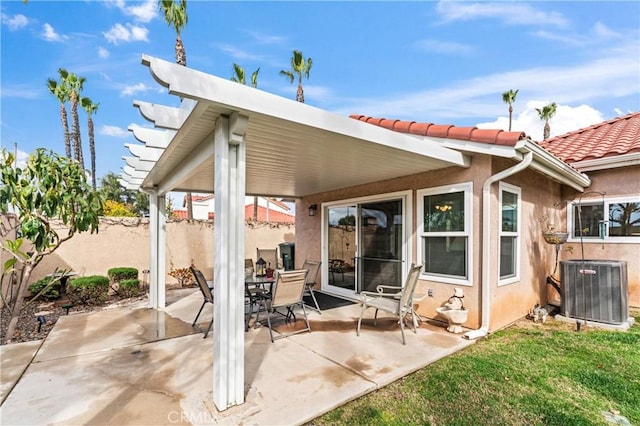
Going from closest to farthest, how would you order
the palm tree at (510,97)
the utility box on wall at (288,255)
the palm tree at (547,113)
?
the utility box on wall at (288,255) → the palm tree at (547,113) → the palm tree at (510,97)

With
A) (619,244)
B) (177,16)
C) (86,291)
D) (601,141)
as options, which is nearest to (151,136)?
(86,291)

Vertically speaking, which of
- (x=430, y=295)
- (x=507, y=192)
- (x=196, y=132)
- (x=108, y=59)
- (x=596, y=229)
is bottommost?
(x=430, y=295)

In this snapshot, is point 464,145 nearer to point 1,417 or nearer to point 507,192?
point 507,192

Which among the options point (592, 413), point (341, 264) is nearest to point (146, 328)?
point (341, 264)

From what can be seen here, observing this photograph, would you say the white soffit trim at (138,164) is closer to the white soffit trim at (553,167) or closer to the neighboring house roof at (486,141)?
the neighboring house roof at (486,141)

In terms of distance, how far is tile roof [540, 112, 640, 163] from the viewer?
21.9 feet

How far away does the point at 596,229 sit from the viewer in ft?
23.2

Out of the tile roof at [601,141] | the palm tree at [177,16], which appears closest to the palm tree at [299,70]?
the palm tree at [177,16]

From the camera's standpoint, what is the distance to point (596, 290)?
561 centimetres

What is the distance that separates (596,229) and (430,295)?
4.53 metres

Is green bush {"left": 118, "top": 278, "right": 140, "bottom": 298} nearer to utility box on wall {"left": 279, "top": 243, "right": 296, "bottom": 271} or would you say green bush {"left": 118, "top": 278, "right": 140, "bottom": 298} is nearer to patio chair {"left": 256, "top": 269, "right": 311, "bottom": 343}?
utility box on wall {"left": 279, "top": 243, "right": 296, "bottom": 271}

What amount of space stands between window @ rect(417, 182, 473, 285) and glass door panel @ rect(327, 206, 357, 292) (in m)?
2.03

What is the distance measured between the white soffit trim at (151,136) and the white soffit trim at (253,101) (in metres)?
1.97

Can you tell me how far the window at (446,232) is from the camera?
5343mm
